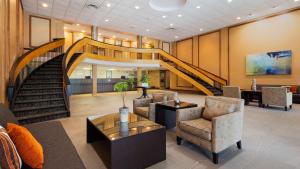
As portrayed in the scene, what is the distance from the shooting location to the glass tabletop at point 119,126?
2.14 meters

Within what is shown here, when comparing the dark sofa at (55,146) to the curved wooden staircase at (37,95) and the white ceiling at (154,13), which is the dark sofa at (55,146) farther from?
the white ceiling at (154,13)

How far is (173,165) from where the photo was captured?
2221 mm

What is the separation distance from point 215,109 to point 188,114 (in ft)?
1.60

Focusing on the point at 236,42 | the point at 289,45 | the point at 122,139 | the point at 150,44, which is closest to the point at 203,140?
the point at 122,139

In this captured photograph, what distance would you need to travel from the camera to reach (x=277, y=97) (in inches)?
229

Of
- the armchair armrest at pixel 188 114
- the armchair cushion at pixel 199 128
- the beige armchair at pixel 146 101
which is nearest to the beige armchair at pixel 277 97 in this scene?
the beige armchair at pixel 146 101

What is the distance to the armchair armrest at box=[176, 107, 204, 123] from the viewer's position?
2836 millimetres

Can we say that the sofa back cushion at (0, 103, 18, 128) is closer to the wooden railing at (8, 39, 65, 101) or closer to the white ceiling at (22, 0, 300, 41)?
the wooden railing at (8, 39, 65, 101)

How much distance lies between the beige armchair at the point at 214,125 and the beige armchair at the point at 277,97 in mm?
4430

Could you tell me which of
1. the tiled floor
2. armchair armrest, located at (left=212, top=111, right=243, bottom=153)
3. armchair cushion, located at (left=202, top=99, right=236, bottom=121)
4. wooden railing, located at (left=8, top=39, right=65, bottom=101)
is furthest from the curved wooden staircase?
armchair armrest, located at (left=212, top=111, right=243, bottom=153)

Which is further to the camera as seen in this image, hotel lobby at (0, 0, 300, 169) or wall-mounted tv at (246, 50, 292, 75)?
wall-mounted tv at (246, 50, 292, 75)

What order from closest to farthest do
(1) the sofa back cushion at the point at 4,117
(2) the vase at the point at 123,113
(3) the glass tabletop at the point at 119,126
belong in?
1. (1) the sofa back cushion at the point at 4,117
2. (3) the glass tabletop at the point at 119,126
3. (2) the vase at the point at 123,113

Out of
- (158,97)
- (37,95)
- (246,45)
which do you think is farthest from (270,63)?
(37,95)

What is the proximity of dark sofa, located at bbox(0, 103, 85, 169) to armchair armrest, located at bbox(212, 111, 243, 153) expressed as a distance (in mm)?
1748
